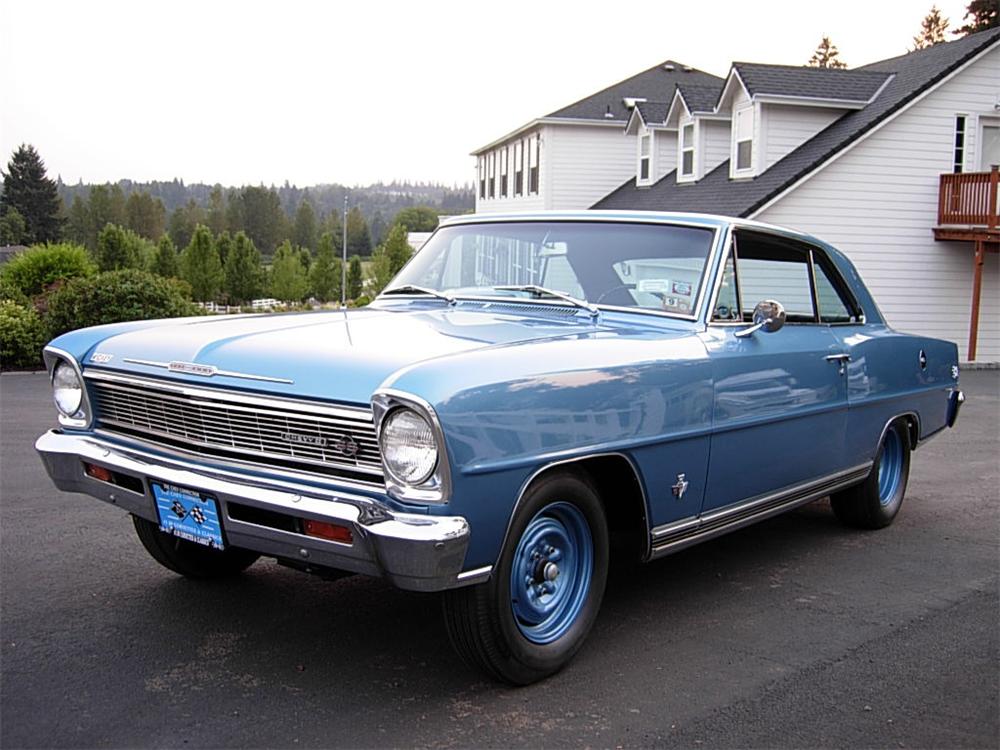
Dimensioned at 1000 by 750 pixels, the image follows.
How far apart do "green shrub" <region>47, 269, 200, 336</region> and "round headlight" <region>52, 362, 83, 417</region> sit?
11086 mm

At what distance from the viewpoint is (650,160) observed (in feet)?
83.6

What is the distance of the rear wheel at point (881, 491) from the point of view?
19.7ft

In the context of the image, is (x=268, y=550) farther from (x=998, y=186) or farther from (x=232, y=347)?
(x=998, y=186)

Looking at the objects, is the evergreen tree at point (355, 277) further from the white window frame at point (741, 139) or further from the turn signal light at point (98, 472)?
the turn signal light at point (98, 472)

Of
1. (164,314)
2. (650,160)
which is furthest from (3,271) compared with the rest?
(650,160)

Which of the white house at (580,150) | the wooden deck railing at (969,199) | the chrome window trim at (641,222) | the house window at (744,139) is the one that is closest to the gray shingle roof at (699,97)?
the house window at (744,139)

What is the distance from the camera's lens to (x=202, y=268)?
1748 inches

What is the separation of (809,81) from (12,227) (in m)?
54.7

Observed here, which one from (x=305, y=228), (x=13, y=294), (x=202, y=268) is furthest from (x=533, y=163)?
(x=305, y=228)

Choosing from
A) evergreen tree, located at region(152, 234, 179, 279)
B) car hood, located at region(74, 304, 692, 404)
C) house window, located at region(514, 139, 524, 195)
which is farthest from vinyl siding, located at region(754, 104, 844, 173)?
evergreen tree, located at region(152, 234, 179, 279)

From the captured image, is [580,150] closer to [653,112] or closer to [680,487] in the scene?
[653,112]

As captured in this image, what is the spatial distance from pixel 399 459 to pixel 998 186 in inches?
714

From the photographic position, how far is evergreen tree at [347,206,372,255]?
5519 cm

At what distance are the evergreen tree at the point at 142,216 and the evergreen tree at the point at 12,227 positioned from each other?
1583 centimetres
